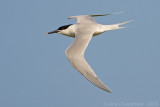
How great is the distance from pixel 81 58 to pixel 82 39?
52.0 inches

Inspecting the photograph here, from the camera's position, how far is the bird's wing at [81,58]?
738 cm

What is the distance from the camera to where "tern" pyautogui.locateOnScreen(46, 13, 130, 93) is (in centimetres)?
747

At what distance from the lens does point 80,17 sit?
483 inches

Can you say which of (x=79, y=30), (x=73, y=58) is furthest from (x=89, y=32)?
(x=73, y=58)

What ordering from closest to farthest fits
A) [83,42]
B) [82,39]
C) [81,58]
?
[81,58] → [83,42] → [82,39]

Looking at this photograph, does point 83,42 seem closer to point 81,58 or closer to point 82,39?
point 82,39

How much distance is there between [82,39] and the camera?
931 cm

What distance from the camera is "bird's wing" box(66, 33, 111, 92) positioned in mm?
7379

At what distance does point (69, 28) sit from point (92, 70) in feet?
10.8

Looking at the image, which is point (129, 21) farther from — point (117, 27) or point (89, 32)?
point (89, 32)

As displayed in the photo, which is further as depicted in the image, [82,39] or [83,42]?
[82,39]

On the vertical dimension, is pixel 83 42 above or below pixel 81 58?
above

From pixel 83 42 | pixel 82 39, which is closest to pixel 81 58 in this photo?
pixel 83 42

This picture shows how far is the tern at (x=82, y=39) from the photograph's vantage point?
7.47 m
